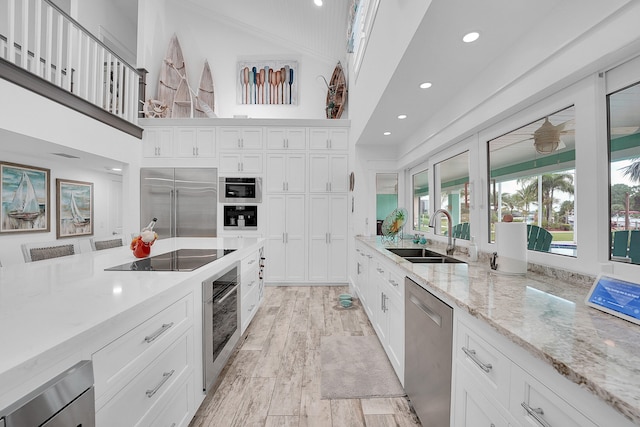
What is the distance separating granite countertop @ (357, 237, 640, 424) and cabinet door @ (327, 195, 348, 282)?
9.56ft

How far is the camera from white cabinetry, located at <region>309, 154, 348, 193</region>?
4.32m

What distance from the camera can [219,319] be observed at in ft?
5.77

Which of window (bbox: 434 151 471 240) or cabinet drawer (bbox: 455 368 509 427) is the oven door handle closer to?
cabinet drawer (bbox: 455 368 509 427)

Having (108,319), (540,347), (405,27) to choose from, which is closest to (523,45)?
(405,27)

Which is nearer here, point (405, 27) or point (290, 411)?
point (405, 27)

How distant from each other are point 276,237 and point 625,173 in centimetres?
384

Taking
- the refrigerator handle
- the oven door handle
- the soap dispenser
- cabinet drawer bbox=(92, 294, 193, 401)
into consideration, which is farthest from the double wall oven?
the refrigerator handle

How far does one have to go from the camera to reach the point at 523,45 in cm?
137

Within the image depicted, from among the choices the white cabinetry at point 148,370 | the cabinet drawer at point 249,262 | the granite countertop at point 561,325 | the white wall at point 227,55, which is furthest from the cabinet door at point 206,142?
the granite countertop at point 561,325

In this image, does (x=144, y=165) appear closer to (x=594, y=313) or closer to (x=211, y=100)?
(x=211, y=100)

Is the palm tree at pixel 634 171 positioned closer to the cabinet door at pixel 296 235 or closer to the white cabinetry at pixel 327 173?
the white cabinetry at pixel 327 173

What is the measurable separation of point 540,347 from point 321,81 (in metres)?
5.50

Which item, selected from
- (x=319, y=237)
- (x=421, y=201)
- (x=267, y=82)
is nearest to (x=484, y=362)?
(x=421, y=201)

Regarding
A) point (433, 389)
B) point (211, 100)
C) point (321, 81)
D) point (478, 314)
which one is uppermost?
point (321, 81)
